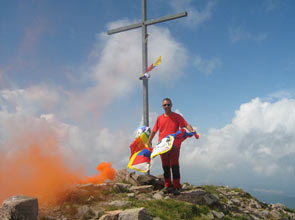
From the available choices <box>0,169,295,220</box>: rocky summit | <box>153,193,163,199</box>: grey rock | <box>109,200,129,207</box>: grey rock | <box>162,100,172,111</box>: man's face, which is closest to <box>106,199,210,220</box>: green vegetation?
<box>0,169,295,220</box>: rocky summit

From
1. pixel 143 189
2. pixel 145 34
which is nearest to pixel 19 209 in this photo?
pixel 143 189

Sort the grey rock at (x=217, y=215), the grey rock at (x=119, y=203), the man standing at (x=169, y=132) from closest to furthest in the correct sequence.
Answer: the grey rock at (x=119, y=203) < the grey rock at (x=217, y=215) < the man standing at (x=169, y=132)

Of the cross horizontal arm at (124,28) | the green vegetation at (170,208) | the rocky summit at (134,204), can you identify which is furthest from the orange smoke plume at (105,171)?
the cross horizontal arm at (124,28)

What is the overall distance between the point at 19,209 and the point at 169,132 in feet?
19.1

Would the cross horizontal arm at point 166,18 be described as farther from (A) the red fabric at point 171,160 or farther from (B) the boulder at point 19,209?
(B) the boulder at point 19,209

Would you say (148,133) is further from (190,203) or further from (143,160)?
(190,203)

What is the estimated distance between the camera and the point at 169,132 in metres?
10.3

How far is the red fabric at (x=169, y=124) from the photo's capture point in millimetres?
10391

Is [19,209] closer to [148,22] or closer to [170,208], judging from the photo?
[170,208]

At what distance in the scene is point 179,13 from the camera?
39.0 feet

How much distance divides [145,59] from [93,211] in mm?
7365

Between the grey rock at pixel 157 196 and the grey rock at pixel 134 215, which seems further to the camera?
the grey rock at pixel 157 196

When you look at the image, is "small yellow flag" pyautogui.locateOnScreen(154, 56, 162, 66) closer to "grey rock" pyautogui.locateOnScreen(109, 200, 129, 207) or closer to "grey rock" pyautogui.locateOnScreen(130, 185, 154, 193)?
"grey rock" pyautogui.locateOnScreen(130, 185, 154, 193)

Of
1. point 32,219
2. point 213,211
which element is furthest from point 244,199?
point 32,219
